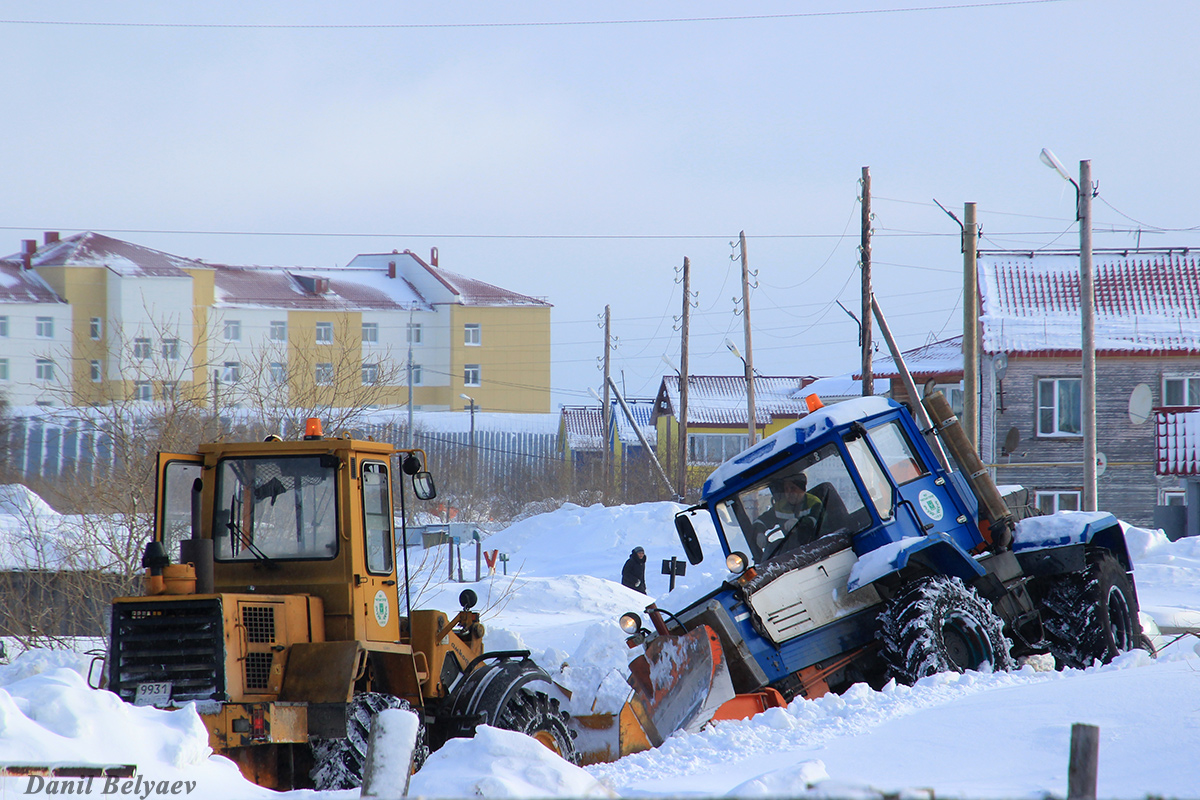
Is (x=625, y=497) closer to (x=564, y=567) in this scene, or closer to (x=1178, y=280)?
(x=564, y=567)

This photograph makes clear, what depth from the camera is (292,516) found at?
6.80 metres

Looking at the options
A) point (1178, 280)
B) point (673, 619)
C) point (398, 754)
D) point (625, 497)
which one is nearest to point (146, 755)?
point (398, 754)

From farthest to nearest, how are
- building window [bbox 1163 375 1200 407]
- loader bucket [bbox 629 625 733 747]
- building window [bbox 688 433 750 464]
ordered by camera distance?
building window [bbox 688 433 750 464] → building window [bbox 1163 375 1200 407] → loader bucket [bbox 629 625 733 747]

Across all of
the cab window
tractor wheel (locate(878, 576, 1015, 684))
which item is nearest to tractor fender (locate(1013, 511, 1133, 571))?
tractor wheel (locate(878, 576, 1015, 684))

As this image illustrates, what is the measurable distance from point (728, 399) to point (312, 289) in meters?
25.6

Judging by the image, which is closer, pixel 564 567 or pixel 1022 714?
pixel 1022 714

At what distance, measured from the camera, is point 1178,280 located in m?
28.2

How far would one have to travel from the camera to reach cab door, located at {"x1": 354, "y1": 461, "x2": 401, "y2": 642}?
22.3 feet

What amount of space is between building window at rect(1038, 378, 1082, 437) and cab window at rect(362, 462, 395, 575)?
23672 millimetres

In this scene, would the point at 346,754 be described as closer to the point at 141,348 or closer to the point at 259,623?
the point at 259,623

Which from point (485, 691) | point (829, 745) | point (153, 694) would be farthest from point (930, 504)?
point (153, 694)

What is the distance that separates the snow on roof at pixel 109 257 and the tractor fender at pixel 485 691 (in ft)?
181

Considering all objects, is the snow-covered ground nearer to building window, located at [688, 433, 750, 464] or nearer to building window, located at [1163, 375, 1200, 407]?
building window, located at [1163, 375, 1200, 407]

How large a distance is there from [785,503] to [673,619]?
1401 millimetres
